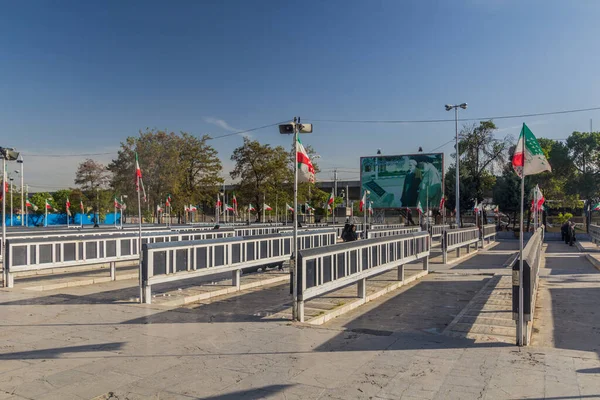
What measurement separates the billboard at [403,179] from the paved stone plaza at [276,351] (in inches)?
1420

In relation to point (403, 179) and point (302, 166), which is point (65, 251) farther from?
point (403, 179)

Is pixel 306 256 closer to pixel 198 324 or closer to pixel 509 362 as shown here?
pixel 198 324

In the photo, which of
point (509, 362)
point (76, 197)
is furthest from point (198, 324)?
point (76, 197)

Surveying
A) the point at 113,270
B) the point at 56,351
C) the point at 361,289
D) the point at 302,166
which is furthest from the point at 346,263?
the point at 113,270

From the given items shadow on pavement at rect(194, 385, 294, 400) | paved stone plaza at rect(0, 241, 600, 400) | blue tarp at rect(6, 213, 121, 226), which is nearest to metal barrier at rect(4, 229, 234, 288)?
paved stone plaza at rect(0, 241, 600, 400)

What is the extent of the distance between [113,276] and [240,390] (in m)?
9.47

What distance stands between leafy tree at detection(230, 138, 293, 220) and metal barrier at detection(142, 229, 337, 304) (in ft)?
108

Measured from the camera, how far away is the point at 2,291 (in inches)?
416

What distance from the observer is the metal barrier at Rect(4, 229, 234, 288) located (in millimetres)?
10969

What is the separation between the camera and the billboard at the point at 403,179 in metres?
45.9

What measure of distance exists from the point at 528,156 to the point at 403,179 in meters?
40.4

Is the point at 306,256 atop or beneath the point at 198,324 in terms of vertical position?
atop

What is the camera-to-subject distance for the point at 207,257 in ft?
34.8

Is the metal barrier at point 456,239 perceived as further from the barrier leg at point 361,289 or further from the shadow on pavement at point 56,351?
the shadow on pavement at point 56,351
